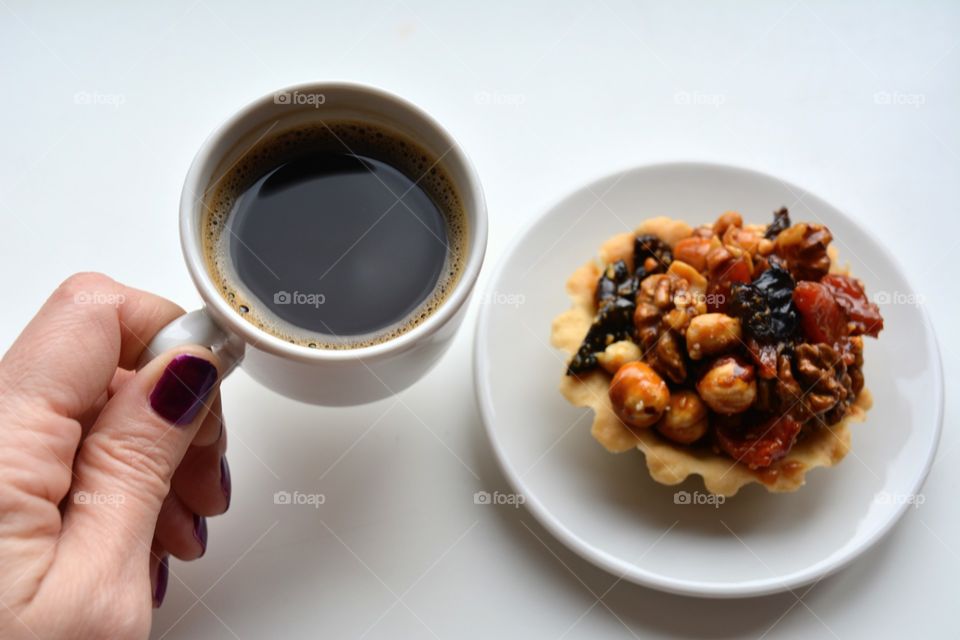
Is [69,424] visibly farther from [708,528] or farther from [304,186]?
[708,528]

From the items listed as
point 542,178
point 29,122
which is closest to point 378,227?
point 542,178

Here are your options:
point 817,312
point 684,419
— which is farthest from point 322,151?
point 817,312

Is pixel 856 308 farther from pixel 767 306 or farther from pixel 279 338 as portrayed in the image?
pixel 279 338

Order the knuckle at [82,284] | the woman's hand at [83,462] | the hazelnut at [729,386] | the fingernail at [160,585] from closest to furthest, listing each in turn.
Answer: the woman's hand at [83,462] → the knuckle at [82,284] → the hazelnut at [729,386] → the fingernail at [160,585]

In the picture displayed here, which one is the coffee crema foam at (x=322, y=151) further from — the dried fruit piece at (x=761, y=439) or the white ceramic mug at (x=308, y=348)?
the dried fruit piece at (x=761, y=439)

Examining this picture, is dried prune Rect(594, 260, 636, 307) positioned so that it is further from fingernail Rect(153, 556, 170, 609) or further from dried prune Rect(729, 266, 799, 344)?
fingernail Rect(153, 556, 170, 609)

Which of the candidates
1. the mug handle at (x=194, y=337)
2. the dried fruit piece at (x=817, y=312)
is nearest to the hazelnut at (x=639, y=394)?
the dried fruit piece at (x=817, y=312)
